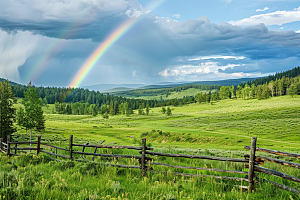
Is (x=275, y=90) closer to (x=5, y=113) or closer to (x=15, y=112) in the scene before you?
(x=15, y=112)

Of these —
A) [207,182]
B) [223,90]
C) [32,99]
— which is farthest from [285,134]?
[223,90]

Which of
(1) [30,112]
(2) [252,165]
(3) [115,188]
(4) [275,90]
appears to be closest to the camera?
(3) [115,188]

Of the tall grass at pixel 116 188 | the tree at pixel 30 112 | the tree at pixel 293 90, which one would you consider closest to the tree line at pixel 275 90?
the tree at pixel 293 90

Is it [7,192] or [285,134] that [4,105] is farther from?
[285,134]

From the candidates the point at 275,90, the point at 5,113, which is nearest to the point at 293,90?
the point at 275,90

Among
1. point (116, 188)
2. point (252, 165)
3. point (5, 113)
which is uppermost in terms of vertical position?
point (252, 165)

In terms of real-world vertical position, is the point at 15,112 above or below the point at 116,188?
below

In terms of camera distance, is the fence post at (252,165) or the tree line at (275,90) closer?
the fence post at (252,165)

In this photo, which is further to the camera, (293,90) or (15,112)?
(293,90)

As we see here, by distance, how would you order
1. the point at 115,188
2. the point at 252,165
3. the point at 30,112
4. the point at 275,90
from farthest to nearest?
1. the point at 275,90
2. the point at 30,112
3. the point at 252,165
4. the point at 115,188

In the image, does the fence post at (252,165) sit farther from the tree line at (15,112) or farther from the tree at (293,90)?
the tree at (293,90)

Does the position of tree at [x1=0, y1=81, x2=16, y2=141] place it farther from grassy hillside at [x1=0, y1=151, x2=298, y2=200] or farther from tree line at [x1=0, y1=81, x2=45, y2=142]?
grassy hillside at [x1=0, y1=151, x2=298, y2=200]

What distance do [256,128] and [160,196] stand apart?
2742 inches

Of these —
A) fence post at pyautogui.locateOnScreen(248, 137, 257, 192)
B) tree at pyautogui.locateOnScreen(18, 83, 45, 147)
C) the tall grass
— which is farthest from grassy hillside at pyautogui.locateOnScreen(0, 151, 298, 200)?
tree at pyautogui.locateOnScreen(18, 83, 45, 147)
